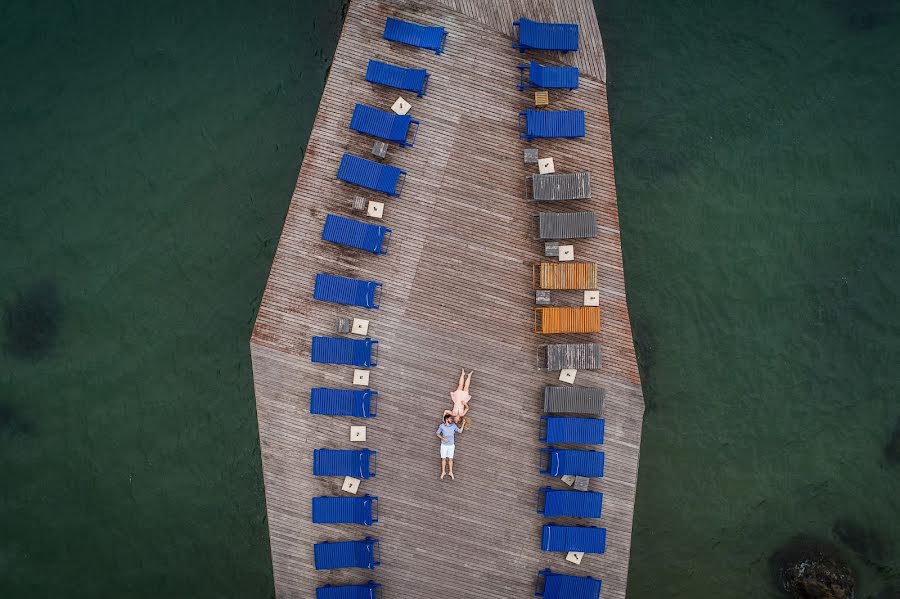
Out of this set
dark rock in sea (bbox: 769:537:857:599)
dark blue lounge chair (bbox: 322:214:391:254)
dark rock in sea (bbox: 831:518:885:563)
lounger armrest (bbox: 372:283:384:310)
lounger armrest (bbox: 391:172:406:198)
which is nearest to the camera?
dark blue lounge chair (bbox: 322:214:391:254)

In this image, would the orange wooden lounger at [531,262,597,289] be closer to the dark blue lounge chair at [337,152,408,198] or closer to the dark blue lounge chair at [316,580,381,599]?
the dark blue lounge chair at [337,152,408,198]

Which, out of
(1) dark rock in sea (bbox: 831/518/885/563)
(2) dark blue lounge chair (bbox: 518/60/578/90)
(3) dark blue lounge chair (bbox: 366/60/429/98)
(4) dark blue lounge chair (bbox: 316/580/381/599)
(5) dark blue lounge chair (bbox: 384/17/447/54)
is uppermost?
(5) dark blue lounge chair (bbox: 384/17/447/54)

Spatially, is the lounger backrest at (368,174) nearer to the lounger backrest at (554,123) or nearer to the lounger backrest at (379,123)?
the lounger backrest at (379,123)

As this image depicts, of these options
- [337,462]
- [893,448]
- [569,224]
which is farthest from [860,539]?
[337,462]

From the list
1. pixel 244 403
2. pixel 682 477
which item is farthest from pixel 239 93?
pixel 682 477

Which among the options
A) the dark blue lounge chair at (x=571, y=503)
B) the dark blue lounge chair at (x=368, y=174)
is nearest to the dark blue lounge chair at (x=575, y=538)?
the dark blue lounge chair at (x=571, y=503)

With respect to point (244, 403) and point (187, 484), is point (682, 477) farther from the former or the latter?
point (187, 484)

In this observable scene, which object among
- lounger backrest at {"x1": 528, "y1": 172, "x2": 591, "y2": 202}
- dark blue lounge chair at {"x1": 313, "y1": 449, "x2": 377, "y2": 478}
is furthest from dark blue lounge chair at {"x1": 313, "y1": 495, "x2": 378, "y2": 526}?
lounger backrest at {"x1": 528, "y1": 172, "x2": 591, "y2": 202}
